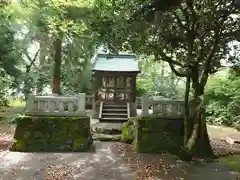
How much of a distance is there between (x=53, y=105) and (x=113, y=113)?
649 cm

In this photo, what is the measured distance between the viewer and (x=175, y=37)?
26.9ft

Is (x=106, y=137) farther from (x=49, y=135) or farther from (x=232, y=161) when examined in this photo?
(x=232, y=161)

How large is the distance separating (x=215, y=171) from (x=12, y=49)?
1066 cm

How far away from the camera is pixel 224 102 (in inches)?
644

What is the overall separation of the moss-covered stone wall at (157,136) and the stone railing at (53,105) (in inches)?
71.7

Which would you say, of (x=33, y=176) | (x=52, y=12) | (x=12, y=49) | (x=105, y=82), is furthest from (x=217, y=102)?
(x=33, y=176)

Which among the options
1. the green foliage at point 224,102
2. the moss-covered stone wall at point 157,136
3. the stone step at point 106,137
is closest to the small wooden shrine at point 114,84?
the green foliage at point 224,102

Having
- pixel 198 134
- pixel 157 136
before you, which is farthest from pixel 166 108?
pixel 198 134

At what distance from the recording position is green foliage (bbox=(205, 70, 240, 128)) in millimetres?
15086

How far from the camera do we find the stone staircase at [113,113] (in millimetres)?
14070

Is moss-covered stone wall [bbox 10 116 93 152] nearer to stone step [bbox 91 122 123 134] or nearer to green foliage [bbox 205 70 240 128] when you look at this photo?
stone step [bbox 91 122 123 134]

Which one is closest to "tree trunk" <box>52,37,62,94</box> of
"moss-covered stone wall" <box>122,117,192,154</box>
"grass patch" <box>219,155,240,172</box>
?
"moss-covered stone wall" <box>122,117,192,154</box>

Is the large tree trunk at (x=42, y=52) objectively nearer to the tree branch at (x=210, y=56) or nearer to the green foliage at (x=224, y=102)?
the green foliage at (x=224, y=102)

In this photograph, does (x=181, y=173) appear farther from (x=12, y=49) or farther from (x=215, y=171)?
(x=12, y=49)
